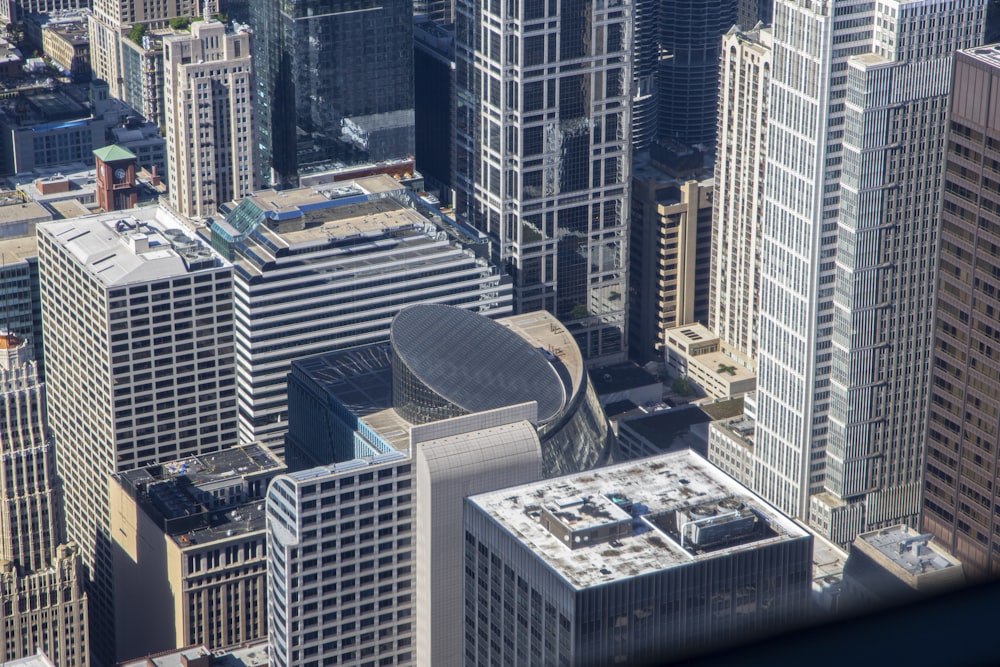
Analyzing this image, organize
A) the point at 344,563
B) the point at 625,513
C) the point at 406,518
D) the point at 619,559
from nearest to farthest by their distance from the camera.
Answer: the point at 619,559 → the point at 625,513 → the point at 406,518 → the point at 344,563

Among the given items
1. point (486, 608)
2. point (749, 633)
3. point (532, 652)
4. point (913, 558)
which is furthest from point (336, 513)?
point (749, 633)

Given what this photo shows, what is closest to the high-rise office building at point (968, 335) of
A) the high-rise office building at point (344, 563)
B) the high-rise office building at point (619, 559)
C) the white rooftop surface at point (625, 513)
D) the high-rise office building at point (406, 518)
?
the high-rise office building at point (619, 559)

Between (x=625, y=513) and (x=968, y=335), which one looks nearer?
(x=968, y=335)

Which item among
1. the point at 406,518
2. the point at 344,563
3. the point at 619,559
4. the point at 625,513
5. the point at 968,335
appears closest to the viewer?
the point at 968,335

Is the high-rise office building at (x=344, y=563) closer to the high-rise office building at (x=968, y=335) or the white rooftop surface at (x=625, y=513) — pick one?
the white rooftop surface at (x=625, y=513)

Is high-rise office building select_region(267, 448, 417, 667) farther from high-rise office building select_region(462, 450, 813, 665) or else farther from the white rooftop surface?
the white rooftop surface

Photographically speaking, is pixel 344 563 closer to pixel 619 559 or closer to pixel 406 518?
pixel 406 518

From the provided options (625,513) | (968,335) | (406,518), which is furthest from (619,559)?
(406,518)
